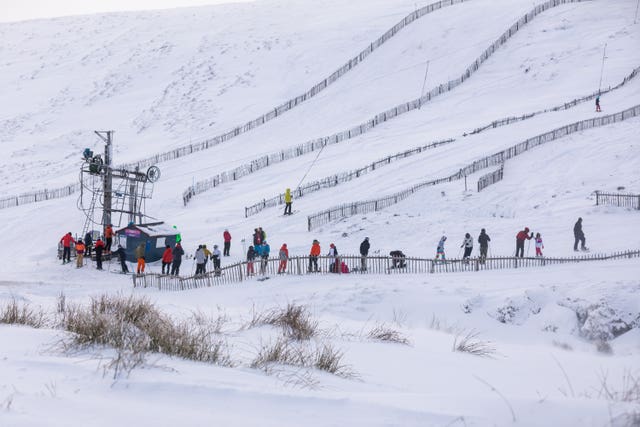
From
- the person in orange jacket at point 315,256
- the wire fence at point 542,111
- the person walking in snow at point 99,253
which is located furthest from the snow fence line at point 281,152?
the person in orange jacket at point 315,256

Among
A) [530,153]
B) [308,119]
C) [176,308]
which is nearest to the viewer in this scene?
[176,308]

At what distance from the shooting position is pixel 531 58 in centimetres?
4922

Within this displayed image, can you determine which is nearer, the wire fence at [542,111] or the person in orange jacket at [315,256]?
the person in orange jacket at [315,256]

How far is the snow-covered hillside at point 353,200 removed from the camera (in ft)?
14.4

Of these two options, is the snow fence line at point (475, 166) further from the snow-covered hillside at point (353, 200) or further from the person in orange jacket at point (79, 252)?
the person in orange jacket at point (79, 252)

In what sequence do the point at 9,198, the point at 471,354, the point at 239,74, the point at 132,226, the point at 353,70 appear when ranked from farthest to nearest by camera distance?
the point at 239,74, the point at 353,70, the point at 9,198, the point at 132,226, the point at 471,354

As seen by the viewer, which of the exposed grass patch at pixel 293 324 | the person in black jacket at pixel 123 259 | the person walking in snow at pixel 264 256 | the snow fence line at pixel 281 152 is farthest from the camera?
the snow fence line at pixel 281 152

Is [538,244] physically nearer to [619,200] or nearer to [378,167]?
[619,200]

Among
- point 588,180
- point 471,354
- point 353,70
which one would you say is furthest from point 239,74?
point 471,354

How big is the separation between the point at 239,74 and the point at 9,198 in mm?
32396

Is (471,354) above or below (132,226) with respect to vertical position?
below

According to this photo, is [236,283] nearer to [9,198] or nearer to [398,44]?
[9,198]

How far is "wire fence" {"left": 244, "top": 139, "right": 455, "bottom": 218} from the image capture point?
28.5 meters

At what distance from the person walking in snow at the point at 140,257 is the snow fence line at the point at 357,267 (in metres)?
1.32
